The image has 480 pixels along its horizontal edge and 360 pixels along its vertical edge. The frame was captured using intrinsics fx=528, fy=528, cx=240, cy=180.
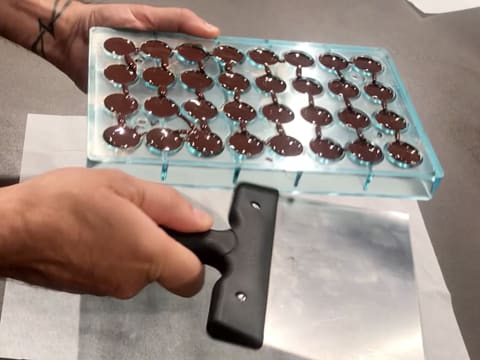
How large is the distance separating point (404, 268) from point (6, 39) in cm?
67

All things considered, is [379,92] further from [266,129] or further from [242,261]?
[242,261]

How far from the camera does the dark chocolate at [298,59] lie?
0.69m

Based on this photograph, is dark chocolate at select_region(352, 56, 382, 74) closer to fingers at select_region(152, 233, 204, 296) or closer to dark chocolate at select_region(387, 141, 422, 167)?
dark chocolate at select_region(387, 141, 422, 167)

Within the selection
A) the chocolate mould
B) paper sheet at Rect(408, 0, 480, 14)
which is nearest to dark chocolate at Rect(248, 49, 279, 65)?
the chocolate mould

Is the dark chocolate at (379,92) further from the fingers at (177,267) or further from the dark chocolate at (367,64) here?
the fingers at (177,267)

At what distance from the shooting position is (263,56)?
689 millimetres

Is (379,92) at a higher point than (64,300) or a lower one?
higher

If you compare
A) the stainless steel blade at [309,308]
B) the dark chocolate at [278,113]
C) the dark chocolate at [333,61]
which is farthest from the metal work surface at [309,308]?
the dark chocolate at [333,61]

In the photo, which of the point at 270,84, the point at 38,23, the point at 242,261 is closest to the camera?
the point at 242,261

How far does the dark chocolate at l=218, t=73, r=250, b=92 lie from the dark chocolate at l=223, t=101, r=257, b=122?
26 millimetres

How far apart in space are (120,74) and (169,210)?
0.79ft

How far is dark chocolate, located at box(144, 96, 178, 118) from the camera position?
0.60 meters

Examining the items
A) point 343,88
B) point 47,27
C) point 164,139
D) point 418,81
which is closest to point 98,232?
point 164,139

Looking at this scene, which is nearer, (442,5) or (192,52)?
(192,52)
